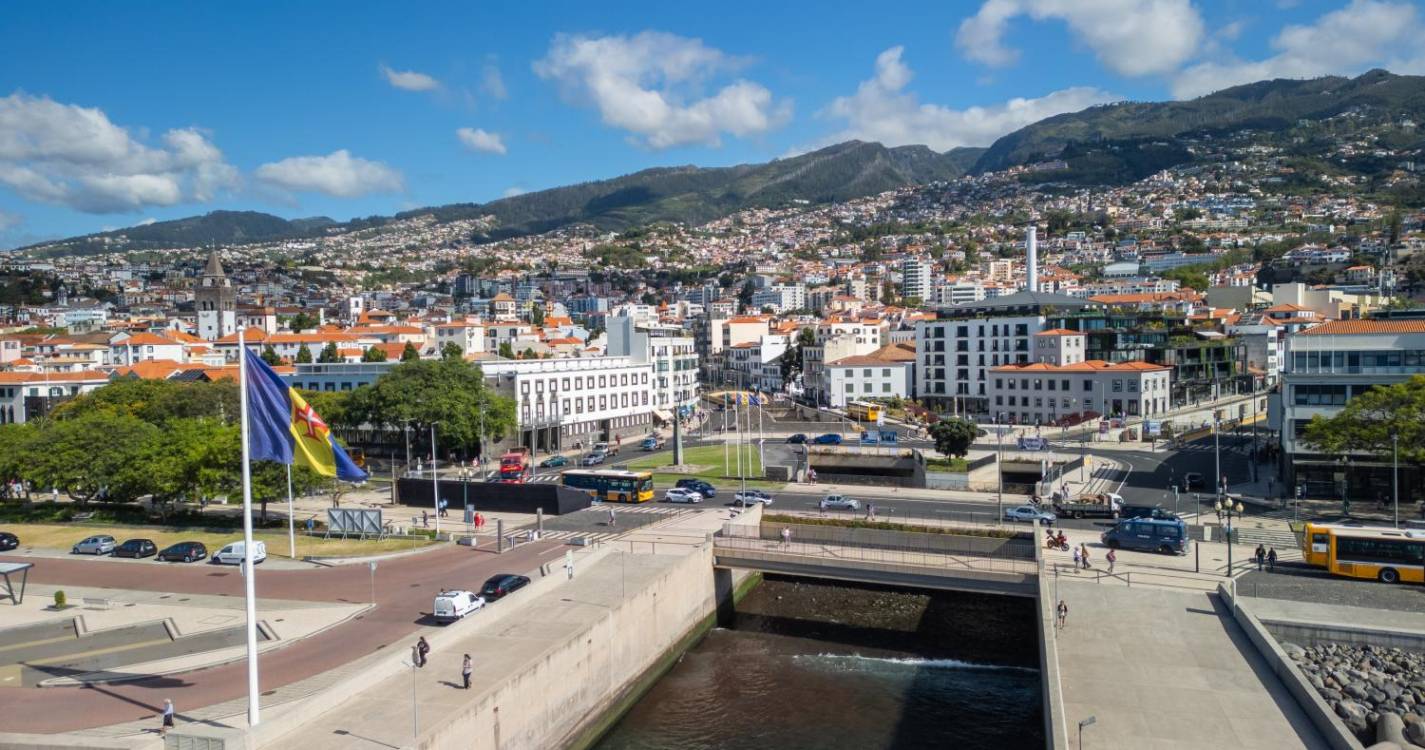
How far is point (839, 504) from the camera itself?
47.4 meters

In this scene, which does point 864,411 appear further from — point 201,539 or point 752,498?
point 201,539

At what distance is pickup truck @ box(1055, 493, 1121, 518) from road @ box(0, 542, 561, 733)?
24937mm

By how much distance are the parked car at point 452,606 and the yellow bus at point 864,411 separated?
57.8m

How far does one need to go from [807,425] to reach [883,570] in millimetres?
52026

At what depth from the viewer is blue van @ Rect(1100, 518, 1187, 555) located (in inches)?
1422

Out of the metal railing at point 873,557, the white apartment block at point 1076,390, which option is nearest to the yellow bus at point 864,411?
the white apartment block at point 1076,390

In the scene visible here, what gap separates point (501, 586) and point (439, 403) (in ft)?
112

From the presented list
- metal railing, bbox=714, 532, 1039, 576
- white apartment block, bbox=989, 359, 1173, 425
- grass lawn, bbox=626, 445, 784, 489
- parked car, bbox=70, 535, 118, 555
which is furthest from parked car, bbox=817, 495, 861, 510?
white apartment block, bbox=989, 359, 1173, 425

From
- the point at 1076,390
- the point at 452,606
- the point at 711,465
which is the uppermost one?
the point at 1076,390

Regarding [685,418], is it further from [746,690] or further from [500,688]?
[500,688]

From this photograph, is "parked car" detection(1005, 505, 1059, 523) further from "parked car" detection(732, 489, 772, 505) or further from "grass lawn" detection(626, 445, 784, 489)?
"grass lawn" detection(626, 445, 784, 489)

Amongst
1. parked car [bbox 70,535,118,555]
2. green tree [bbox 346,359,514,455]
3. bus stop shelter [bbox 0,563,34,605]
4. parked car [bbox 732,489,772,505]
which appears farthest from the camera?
green tree [bbox 346,359,514,455]

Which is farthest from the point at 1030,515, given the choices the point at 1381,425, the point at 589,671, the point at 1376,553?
the point at 589,671

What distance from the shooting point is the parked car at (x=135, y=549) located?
39.0 m
